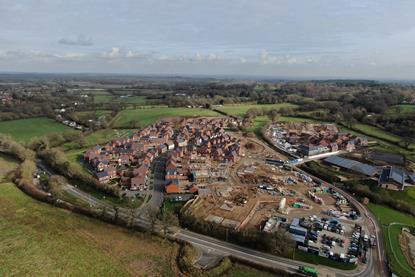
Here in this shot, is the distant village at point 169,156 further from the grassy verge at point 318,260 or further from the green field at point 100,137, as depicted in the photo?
the grassy verge at point 318,260

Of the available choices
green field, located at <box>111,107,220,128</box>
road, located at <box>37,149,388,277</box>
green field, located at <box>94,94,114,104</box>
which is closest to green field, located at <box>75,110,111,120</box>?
green field, located at <box>111,107,220,128</box>

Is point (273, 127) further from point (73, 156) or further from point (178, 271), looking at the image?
point (178, 271)

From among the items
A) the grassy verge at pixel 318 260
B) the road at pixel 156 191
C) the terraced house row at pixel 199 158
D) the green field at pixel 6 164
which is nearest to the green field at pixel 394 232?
the grassy verge at pixel 318 260

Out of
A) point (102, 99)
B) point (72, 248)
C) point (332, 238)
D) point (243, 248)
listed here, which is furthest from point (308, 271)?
point (102, 99)

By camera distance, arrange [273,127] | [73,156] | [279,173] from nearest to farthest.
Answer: [279,173] < [73,156] < [273,127]

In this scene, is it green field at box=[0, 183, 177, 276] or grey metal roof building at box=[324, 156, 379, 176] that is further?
grey metal roof building at box=[324, 156, 379, 176]

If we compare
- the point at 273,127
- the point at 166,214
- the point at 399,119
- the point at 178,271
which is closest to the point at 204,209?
the point at 166,214

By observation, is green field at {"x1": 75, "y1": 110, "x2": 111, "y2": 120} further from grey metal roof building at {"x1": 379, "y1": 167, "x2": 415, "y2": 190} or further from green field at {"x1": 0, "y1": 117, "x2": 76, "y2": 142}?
grey metal roof building at {"x1": 379, "y1": 167, "x2": 415, "y2": 190}
